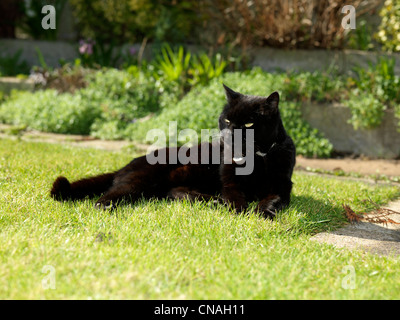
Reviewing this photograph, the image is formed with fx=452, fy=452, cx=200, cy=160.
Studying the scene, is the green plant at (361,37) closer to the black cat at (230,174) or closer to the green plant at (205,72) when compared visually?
the green plant at (205,72)

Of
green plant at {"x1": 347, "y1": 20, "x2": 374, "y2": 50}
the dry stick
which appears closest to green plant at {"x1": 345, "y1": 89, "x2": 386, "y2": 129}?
green plant at {"x1": 347, "y1": 20, "x2": 374, "y2": 50}

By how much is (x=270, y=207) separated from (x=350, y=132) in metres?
3.69

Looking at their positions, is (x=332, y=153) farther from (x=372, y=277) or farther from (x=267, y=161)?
(x=372, y=277)

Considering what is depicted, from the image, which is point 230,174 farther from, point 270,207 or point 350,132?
point 350,132

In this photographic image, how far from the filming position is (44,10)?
9.74 meters

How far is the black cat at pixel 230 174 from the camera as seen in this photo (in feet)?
10.7

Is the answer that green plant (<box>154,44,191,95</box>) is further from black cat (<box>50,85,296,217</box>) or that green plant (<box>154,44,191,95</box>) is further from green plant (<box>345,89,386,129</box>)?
black cat (<box>50,85,296,217</box>)

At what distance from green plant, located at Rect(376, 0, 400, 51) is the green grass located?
14.9 feet

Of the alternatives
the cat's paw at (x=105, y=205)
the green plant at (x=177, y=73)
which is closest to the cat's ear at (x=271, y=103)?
the cat's paw at (x=105, y=205)

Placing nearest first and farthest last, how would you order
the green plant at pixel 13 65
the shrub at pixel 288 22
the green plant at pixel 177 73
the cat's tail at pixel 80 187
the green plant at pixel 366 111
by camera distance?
the cat's tail at pixel 80 187, the green plant at pixel 366 111, the green plant at pixel 177 73, the shrub at pixel 288 22, the green plant at pixel 13 65

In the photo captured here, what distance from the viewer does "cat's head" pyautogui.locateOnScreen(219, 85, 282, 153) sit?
3262 millimetres

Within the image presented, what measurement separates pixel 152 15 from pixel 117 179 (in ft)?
20.6

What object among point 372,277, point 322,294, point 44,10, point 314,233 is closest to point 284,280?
point 322,294

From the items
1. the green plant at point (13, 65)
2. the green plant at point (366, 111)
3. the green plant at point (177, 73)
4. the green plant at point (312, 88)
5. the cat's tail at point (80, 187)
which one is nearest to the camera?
the cat's tail at point (80, 187)
